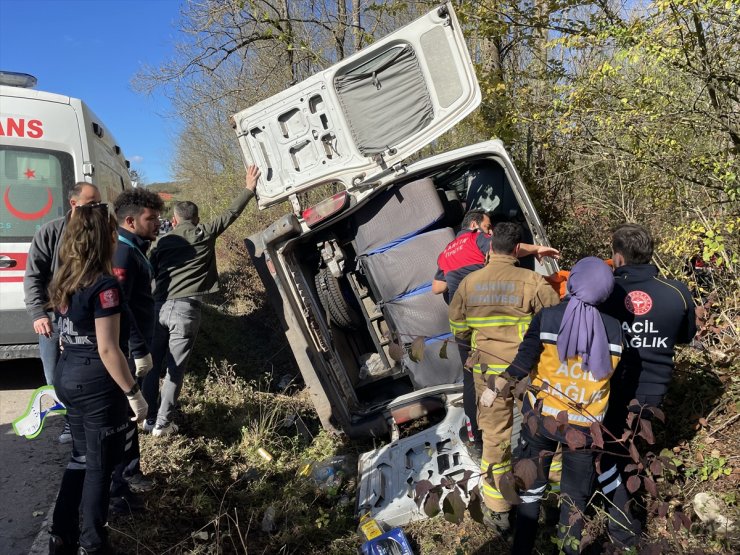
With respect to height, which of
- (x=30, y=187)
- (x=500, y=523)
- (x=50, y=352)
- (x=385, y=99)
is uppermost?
(x=30, y=187)

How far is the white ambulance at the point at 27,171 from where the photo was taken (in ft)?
14.0

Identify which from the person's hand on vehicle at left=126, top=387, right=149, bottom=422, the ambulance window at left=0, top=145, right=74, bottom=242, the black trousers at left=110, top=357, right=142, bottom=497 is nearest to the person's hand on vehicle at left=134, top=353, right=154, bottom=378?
the black trousers at left=110, top=357, right=142, bottom=497

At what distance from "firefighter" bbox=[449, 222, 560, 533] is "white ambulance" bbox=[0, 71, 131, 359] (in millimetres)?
3563

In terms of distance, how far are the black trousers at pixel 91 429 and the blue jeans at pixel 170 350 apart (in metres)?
1.30

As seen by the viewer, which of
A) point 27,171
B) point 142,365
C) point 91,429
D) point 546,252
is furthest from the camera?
point 27,171

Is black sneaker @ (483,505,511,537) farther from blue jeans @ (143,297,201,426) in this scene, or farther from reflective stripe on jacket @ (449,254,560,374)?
blue jeans @ (143,297,201,426)

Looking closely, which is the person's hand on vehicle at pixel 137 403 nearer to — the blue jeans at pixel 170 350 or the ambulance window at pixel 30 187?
the blue jeans at pixel 170 350

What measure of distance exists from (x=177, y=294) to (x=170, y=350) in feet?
1.35

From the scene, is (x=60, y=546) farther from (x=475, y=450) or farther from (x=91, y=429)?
(x=475, y=450)

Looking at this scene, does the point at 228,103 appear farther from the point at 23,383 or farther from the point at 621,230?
the point at 621,230

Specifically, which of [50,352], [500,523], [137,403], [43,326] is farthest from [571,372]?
[50,352]

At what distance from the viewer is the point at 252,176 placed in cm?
407

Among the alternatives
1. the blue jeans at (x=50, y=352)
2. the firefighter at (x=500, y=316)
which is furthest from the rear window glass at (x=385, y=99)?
the blue jeans at (x=50, y=352)

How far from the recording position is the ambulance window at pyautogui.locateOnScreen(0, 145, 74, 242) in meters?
4.31
